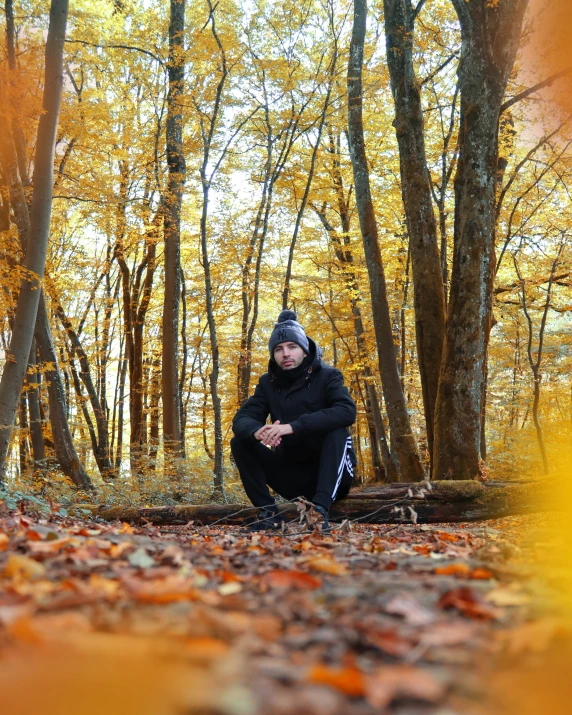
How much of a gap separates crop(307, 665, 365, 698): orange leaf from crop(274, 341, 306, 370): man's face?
385 cm

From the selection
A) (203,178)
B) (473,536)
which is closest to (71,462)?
(203,178)

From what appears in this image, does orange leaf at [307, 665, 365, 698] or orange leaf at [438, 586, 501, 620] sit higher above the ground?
orange leaf at [307, 665, 365, 698]

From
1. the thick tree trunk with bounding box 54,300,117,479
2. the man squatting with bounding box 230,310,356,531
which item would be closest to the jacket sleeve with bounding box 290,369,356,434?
the man squatting with bounding box 230,310,356,531

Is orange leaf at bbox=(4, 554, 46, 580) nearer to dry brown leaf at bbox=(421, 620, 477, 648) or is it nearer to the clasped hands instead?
dry brown leaf at bbox=(421, 620, 477, 648)

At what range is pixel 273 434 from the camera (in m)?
4.32

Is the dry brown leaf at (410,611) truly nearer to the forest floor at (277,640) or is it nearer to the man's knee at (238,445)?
the forest floor at (277,640)

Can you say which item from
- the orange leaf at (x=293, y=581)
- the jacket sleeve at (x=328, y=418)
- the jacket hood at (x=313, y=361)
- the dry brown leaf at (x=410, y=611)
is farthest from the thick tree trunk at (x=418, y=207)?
the dry brown leaf at (x=410, y=611)

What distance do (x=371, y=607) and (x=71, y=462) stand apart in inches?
361

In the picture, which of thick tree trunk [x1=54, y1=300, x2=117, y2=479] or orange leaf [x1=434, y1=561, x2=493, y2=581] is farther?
thick tree trunk [x1=54, y1=300, x2=117, y2=479]

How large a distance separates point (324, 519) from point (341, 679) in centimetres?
317

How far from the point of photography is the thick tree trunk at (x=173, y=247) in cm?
→ 1165

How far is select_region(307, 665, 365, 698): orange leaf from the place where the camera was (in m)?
0.92

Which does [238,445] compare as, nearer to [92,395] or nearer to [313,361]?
[313,361]

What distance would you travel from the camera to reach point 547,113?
10.5m
